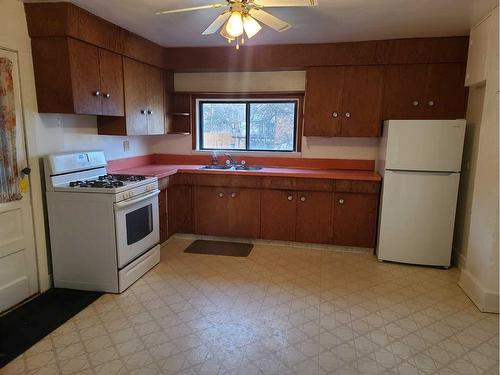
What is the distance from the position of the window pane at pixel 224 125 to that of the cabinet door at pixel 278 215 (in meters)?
0.97

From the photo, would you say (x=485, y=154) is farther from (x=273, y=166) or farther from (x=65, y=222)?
(x=65, y=222)

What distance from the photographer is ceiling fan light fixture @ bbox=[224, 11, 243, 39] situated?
7.21 ft

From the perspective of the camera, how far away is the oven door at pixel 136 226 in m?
2.80

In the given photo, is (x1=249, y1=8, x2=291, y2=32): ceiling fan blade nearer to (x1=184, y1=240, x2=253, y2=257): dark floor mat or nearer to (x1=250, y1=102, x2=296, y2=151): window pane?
(x1=250, y1=102, x2=296, y2=151): window pane

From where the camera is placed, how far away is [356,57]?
12.2 ft

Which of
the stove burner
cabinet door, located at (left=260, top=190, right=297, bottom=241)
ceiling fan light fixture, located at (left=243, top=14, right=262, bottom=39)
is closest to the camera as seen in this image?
ceiling fan light fixture, located at (left=243, top=14, right=262, bottom=39)

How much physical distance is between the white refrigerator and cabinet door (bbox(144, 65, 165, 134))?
2583 millimetres

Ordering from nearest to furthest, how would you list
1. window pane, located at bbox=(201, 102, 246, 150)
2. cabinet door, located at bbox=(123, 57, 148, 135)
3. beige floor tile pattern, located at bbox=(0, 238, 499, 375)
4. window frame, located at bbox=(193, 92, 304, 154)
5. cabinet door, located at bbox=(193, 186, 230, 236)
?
1. beige floor tile pattern, located at bbox=(0, 238, 499, 375)
2. cabinet door, located at bbox=(123, 57, 148, 135)
3. cabinet door, located at bbox=(193, 186, 230, 236)
4. window frame, located at bbox=(193, 92, 304, 154)
5. window pane, located at bbox=(201, 102, 246, 150)

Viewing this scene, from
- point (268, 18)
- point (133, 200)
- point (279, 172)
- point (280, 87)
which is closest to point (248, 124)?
point (280, 87)

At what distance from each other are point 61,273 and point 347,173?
3043mm

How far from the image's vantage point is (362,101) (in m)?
3.83

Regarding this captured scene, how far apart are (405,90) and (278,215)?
196 cm

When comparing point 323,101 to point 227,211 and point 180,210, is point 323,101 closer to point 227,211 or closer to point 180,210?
point 227,211

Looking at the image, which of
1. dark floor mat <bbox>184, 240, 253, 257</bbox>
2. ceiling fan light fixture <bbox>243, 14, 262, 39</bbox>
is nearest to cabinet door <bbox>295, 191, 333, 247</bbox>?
dark floor mat <bbox>184, 240, 253, 257</bbox>
